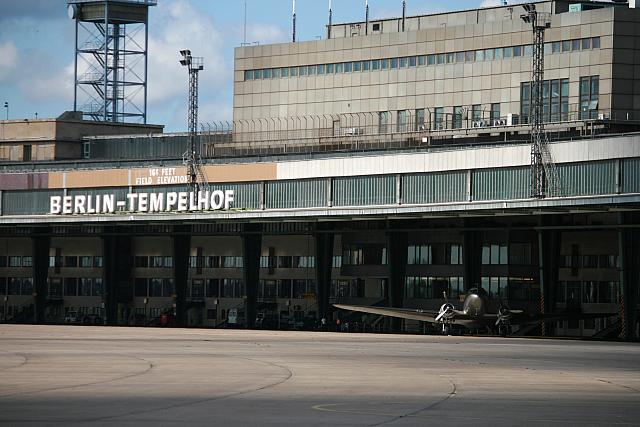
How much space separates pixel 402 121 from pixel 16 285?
151 ft

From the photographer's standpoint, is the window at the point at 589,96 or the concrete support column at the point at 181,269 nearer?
the window at the point at 589,96

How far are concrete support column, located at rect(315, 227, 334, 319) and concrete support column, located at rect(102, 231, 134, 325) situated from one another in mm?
21243

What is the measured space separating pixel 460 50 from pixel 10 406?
9860 centimetres

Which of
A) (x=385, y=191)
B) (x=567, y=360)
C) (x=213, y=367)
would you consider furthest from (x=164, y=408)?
(x=385, y=191)

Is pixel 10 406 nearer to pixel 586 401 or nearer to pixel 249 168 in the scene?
pixel 586 401

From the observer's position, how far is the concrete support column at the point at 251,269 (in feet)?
381

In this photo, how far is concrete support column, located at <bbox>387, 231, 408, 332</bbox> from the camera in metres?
108

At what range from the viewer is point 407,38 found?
125750mm

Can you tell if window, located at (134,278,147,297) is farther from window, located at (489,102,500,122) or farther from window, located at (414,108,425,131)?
window, located at (489,102,500,122)

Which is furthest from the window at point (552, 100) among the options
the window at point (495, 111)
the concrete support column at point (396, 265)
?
the concrete support column at point (396, 265)

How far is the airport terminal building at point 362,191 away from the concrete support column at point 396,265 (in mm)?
144

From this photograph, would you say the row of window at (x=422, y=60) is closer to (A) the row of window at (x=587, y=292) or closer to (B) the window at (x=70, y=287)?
(A) the row of window at (x=587, y=292)

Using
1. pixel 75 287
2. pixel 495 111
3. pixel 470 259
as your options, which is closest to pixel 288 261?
pixel 470 259

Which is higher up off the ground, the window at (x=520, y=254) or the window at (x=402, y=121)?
the window at (x=402, y=121)
